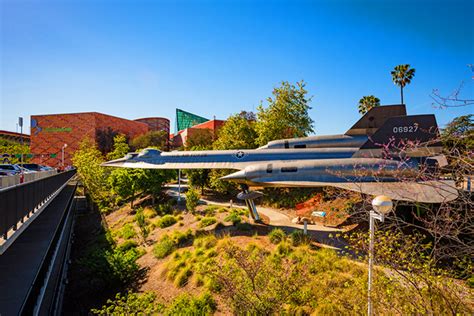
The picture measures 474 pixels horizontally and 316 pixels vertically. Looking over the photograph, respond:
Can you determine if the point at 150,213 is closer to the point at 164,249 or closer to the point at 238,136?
the point at 164,249

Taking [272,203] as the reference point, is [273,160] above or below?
above

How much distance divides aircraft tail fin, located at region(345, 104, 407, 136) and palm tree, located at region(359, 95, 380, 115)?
1203 inches

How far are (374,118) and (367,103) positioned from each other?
106ft

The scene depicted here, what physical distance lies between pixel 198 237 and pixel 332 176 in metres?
10.4

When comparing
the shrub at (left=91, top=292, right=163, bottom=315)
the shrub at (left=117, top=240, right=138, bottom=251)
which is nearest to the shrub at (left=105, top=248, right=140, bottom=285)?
the shrub at (left=117, top=240, right=138, bottom=251)

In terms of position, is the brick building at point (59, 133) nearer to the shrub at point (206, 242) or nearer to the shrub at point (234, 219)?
the shrub at point (234, 219)

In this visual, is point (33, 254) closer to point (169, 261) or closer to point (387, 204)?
point (169, 261)

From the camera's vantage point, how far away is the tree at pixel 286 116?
32719mm

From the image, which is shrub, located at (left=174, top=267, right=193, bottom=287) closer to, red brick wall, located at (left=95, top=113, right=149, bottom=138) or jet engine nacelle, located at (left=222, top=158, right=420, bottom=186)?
jet engine nacelle, located at (left=222, top=158, right=420, bottom=186)

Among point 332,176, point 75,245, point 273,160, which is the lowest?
point 75,245

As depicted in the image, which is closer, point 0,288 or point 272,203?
point 0,288

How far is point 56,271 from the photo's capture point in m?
15.5

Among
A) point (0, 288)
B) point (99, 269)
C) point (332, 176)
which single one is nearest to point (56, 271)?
point (99, 269)

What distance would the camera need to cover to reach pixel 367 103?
1703 inches
